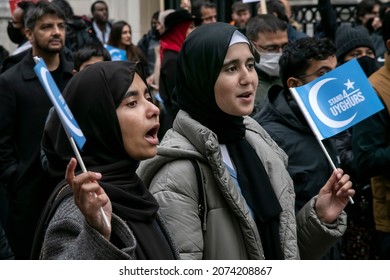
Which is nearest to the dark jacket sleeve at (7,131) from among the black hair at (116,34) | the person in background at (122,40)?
the person in background at (122,40)

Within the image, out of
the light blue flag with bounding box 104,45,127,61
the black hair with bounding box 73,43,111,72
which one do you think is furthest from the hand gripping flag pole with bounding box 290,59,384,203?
the light blue flag with bounding box 104,45,127,61

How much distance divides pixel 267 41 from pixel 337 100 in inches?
87.9

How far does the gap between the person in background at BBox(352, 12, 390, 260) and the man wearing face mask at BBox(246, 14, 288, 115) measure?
1009 millimetres

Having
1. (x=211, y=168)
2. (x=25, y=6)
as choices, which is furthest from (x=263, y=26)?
(x=211, y=168)

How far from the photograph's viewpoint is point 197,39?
16.0ft

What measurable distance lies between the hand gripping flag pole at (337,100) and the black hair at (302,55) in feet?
1.74

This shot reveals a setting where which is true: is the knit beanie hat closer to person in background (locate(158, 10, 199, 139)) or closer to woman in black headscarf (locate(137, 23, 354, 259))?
person in background (locate(158, 10, 199, 139))

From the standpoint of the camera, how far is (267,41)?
7773 mm

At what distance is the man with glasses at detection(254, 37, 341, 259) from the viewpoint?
5.89 m

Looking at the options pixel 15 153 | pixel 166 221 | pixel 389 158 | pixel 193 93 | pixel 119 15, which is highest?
pixel 193 93

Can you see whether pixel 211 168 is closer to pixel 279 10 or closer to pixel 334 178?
pixel 334 178

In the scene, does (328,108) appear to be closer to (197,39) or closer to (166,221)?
(197,39)

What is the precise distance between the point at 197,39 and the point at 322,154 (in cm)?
139
